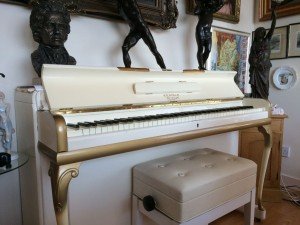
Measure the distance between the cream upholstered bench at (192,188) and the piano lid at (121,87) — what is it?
0.37m

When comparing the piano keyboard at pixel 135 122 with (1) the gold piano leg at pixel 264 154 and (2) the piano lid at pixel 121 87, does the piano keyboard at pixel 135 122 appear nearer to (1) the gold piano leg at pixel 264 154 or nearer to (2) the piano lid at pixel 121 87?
(2) the piano lid at pixel 121 87

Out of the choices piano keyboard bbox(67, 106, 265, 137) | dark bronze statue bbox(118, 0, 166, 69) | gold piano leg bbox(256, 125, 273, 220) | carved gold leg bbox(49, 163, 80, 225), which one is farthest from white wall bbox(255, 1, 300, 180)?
carved gold leg bbox(49, 163, 80, 225)

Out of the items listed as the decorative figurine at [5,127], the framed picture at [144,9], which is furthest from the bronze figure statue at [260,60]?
the decorative figurine at [5,127]

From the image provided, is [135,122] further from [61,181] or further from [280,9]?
[280,9]

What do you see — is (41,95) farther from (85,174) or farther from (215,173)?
(215,173)

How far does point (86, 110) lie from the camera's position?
1060 millimetres

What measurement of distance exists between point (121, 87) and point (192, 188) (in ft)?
2.00

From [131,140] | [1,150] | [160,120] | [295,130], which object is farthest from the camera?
[295,130]

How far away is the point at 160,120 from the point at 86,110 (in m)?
0.34

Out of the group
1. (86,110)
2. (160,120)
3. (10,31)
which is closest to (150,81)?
(160,120)

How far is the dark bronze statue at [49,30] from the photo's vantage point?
3.64 ft

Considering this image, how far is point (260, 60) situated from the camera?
1.99m

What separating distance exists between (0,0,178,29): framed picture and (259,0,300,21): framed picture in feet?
3.86

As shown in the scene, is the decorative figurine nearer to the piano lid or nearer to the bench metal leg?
the piano lid
